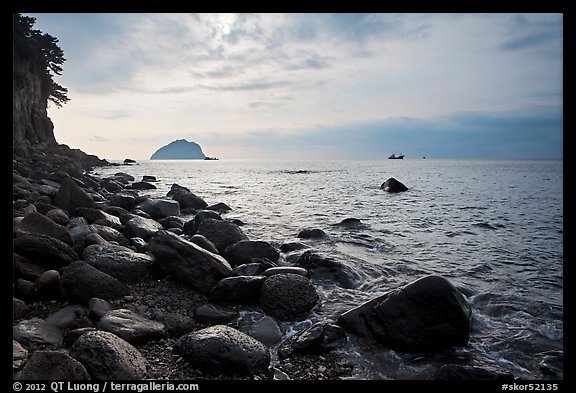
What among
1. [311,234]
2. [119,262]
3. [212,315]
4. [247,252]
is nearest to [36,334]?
[119,262]

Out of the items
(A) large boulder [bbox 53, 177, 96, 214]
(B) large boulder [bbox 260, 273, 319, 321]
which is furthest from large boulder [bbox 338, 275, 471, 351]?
(A) large boulder [bbox 53, 177, 96, 214]

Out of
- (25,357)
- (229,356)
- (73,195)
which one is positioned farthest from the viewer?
(73,195)

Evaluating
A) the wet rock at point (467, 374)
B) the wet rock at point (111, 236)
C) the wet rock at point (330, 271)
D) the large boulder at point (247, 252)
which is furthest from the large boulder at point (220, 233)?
the wet rock at point (467, 374)

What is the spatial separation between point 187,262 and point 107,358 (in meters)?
3.12

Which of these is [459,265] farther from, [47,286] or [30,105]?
[30,105]

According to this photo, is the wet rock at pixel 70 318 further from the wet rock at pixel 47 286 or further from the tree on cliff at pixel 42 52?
the tree on cliff at pixel 42 52

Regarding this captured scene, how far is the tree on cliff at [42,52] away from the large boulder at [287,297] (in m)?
36.1

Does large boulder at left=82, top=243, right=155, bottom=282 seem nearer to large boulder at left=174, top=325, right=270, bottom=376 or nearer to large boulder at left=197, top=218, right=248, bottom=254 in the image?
large boulder at left=174, top=325, right=270, bottom=376
